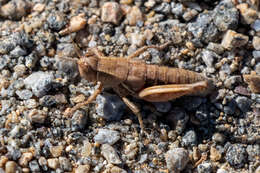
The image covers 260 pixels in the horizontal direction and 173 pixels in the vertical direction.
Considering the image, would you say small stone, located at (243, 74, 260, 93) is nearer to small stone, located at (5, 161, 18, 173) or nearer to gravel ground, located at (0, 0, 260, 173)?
gravel ground, located at (0, 0, 260, 173)

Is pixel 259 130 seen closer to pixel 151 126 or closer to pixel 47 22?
pixel 151 126

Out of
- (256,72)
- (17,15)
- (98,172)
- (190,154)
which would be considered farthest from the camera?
(17,15)

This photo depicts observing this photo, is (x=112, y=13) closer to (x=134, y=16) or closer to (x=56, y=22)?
(x=134, y=16)

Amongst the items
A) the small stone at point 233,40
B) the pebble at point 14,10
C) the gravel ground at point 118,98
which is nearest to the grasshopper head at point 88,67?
the gravel ground at point 118,98

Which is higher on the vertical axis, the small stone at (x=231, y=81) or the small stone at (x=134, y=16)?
the small stone at (x=134, y=16)

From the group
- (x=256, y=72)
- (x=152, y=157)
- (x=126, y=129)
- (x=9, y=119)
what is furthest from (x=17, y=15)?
(x=256, y=72)

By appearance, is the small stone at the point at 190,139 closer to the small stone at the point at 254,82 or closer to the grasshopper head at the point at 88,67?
the small stone at the point at 254,82
